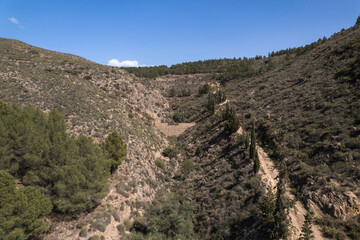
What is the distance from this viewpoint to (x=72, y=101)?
105 feet

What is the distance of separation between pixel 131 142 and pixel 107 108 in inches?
450

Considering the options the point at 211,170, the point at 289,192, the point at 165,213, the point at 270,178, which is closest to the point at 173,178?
the point at 211,170

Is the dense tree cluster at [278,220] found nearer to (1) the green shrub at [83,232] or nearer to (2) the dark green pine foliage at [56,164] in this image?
(2) the dark green pine foliage at [56,164]

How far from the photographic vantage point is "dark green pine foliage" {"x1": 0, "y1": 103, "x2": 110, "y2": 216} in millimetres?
15516

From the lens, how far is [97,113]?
105ft

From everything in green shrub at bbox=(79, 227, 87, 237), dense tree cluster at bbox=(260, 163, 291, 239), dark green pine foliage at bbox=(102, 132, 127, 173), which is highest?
dark green pine foliage at bbox=(102, 132, 127, 173)

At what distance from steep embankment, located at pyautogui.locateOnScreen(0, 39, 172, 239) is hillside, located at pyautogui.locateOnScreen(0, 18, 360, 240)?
0.47ft

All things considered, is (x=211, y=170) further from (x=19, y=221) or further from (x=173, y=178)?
(x=19, y=221)

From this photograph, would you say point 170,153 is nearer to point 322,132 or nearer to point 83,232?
point 83,232

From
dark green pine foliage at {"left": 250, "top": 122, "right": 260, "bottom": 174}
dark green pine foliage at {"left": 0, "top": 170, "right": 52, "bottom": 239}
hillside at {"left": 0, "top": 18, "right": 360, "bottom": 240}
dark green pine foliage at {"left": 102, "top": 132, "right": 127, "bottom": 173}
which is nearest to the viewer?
dark green pine foliage at {"left": 0, "top": 170, "right": 52, "bottom": 239}

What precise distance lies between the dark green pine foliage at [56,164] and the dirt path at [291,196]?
18853 mm

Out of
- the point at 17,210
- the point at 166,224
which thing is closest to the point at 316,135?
the point at 166,224

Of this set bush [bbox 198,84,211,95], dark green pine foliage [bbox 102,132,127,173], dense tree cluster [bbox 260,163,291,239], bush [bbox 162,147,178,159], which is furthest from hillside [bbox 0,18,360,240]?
bush [bbox 198,84,211,95]

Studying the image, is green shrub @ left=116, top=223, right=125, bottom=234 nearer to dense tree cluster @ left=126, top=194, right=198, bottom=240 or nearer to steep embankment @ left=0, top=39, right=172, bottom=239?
steep embankment @ left=0, top=39, right=172, bottom=239
